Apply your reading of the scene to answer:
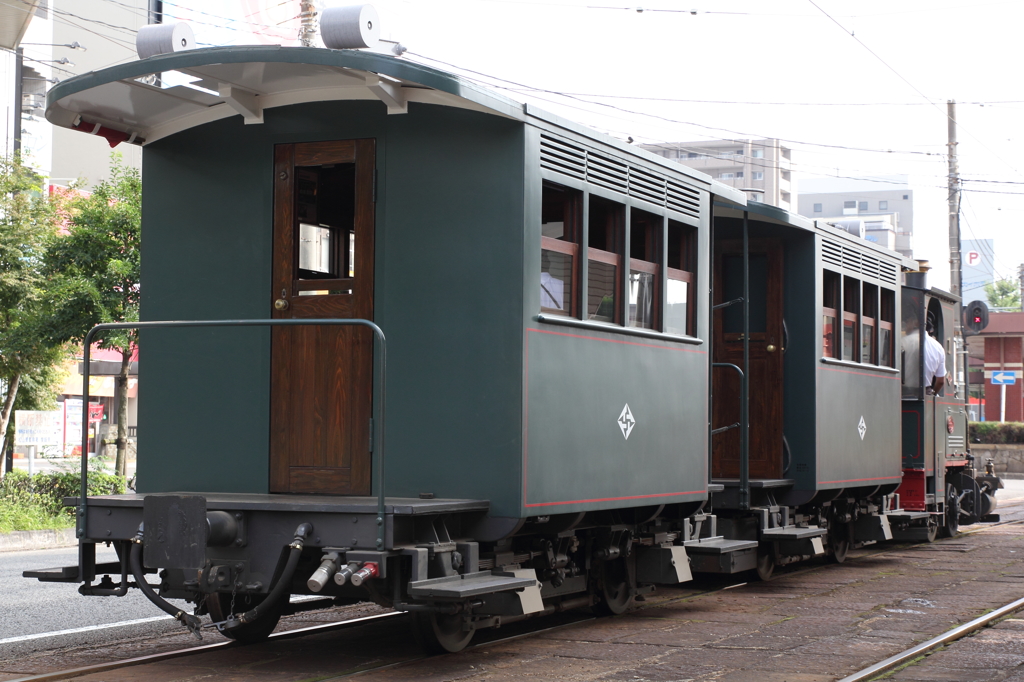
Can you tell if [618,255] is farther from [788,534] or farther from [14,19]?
[14,19]

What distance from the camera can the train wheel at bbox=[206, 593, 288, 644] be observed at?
7.48 meters

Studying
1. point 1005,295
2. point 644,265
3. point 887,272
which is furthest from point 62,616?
point 1005,295

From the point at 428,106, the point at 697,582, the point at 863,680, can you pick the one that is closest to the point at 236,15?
the point at 697,582

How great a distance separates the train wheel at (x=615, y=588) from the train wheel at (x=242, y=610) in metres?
2.41

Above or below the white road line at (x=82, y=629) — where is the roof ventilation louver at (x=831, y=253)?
above

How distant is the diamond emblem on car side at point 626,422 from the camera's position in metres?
8.22

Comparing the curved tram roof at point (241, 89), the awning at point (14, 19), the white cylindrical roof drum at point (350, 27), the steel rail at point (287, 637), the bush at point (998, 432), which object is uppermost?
the awning at point (14, 19)

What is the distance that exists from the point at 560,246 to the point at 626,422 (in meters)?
1.35

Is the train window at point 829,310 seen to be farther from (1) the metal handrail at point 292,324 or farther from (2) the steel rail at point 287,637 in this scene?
(1) the metal handrail at point 292,324

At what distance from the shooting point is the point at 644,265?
8758 millimetres

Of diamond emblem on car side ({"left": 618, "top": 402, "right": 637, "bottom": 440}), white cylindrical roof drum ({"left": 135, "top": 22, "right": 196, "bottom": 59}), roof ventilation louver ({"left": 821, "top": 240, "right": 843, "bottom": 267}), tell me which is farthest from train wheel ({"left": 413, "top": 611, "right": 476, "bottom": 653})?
roof ventilation louver ({"left": 821, "top": 240, "right": 843, "bottom": 267})

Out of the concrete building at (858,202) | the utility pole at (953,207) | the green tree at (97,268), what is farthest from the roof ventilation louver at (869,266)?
the concrete building at (858,202)

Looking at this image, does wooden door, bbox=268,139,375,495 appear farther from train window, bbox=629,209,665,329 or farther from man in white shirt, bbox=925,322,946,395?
man in white shirt, bbox=925,322,946,395

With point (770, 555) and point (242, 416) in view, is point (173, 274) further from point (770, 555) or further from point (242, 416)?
point (770, 555)
